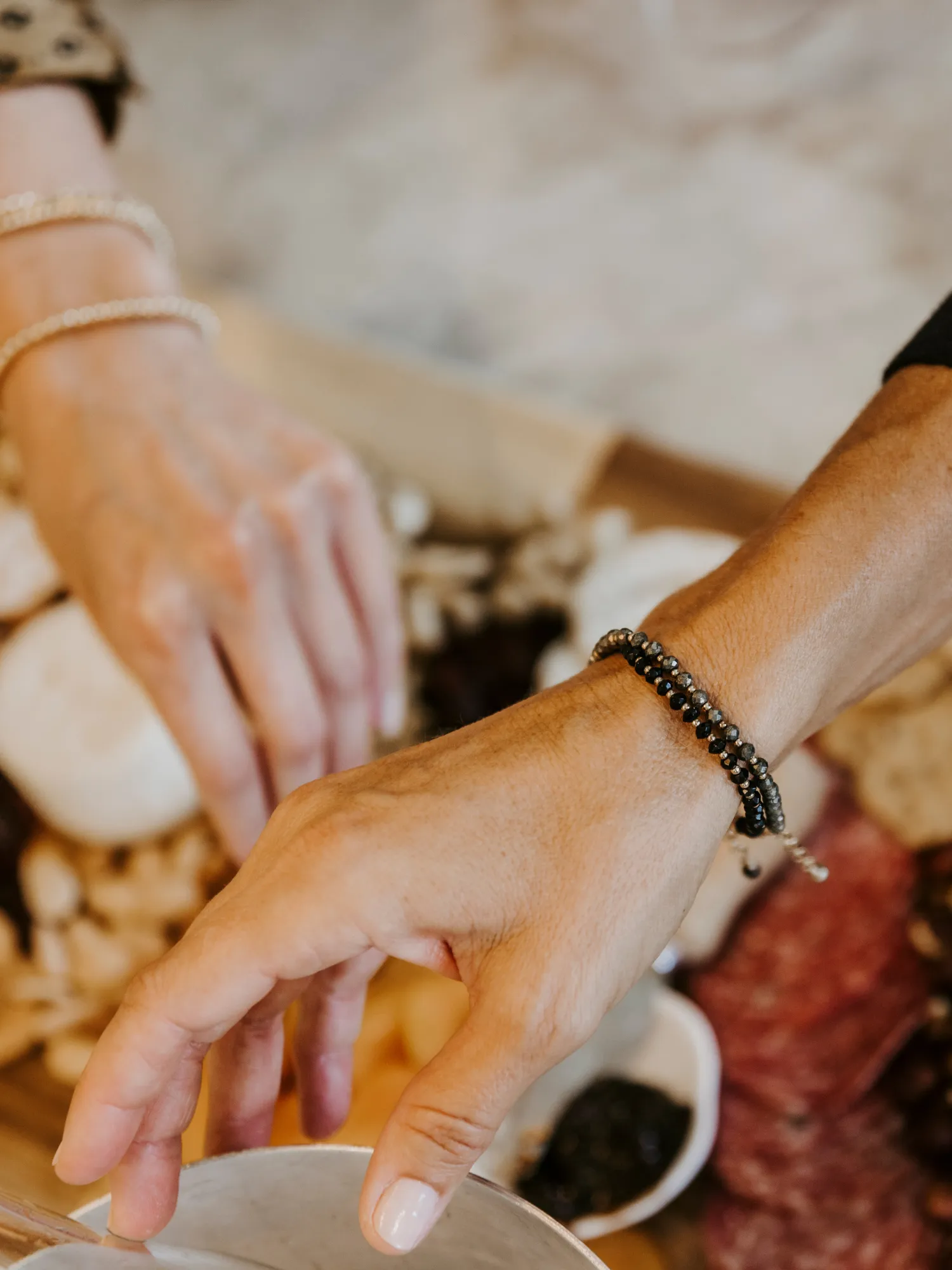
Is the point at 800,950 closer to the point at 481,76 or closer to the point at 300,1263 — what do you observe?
the point at 300,1263

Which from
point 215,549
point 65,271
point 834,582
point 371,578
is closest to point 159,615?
point 215,549

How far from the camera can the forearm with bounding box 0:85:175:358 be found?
70 centimetres

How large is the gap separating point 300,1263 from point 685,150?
4.95ft

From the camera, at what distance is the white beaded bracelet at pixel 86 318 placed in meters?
0.68

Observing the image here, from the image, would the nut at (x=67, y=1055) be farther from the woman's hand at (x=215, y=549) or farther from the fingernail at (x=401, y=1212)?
the fingernail at (x=401, y=1212)

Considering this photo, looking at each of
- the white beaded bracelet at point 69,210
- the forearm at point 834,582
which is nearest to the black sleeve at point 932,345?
the forearm at point 834,582

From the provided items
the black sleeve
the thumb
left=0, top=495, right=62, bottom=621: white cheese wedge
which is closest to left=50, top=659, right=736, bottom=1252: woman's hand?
the thumb

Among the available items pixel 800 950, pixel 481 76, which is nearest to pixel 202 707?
pixel 800 950

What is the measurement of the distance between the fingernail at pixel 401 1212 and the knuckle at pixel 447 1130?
0.05 ft

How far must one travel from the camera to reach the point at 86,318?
69cm

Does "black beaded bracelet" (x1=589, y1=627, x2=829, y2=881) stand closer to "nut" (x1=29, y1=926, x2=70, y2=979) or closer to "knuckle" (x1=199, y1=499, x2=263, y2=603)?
"knuckle" (x1=199, y1=499, x2=263, y2=603)

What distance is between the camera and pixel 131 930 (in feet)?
2.46

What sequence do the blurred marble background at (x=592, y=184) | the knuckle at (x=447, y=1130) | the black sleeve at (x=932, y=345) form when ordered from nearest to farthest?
the knuckle at (x=447, y=1130)
the black sleeve at (x=932, y=345)
the blurred marble background at (x=592, y=184)

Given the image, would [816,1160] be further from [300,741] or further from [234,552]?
[234,552]
